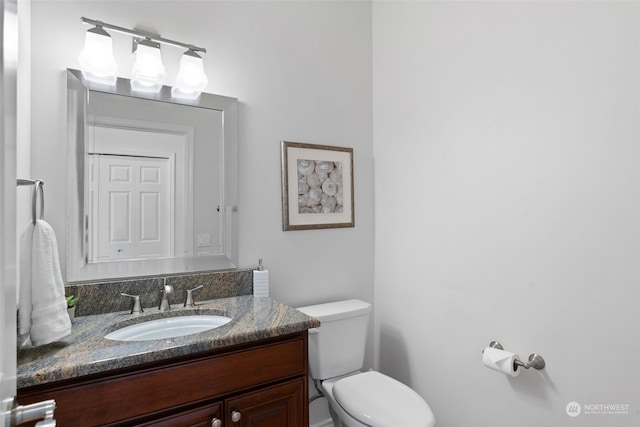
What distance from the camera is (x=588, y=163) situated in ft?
4.10

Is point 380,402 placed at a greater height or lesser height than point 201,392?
lesser

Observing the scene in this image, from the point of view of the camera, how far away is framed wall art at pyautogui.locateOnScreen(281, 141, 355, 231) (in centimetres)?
191

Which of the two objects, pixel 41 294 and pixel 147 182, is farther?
pixel 147 182

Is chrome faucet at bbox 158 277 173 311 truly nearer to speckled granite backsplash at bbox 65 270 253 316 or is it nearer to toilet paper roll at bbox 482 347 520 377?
speckled granite backsplash at bbox 65 270 253 316

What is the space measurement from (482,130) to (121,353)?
1661 mm

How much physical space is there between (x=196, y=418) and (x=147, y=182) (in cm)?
99

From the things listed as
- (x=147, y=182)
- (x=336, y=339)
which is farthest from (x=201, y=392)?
(x=147, y=182)

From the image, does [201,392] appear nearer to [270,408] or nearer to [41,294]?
[270,408]

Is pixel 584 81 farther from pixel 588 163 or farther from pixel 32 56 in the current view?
pixel 32 56

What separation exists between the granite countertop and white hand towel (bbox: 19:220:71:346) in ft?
0.23

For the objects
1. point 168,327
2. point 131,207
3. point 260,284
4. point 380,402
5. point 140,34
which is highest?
point 140,34

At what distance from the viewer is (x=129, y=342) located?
1.10m

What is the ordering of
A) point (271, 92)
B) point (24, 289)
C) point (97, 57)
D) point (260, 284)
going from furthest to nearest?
point (271, 92) < point (260, 284) < point (97, 57) < point (24, 289)

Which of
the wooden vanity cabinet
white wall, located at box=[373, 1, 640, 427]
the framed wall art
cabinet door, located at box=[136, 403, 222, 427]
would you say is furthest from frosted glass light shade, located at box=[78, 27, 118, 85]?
white wall, located at box=[373, 1, 640, 427]
